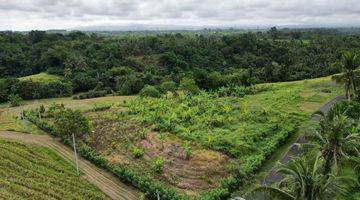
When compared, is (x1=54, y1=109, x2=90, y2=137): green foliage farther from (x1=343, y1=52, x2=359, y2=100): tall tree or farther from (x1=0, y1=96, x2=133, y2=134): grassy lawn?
(x1=343, y1=52, x2=359, y2=100): tall tree

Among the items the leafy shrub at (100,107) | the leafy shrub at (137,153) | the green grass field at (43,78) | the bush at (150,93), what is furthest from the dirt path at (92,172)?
the green grass field at (43,78)

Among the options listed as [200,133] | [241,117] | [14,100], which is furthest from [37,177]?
[14,100]

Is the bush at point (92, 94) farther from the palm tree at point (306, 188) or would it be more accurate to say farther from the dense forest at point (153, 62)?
the palm tree at point (306, 188)

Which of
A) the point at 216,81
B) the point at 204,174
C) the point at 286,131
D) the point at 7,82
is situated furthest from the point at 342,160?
the point at 7,82

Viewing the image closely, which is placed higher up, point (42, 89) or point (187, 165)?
point (187, 165)

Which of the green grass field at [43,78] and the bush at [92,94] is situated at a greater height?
the green grass field at [43,78]

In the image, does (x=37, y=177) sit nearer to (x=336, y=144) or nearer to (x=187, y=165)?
(x=187, y=165)

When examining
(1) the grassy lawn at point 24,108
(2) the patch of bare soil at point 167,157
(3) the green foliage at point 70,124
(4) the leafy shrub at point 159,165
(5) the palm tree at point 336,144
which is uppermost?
(5) the palm tree at point 336,144
